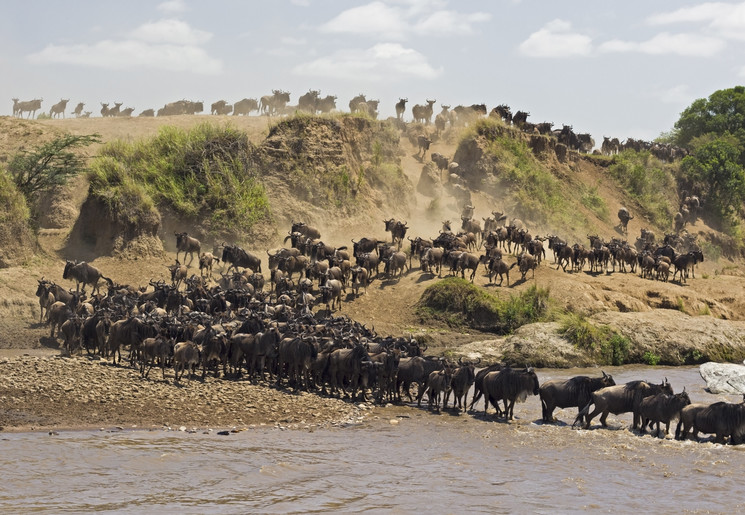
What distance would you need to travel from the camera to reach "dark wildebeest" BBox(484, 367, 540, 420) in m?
18.1

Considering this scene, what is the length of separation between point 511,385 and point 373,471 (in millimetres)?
4541

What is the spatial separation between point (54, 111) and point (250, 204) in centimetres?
2802

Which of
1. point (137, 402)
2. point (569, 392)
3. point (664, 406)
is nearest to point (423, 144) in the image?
point (569, 392)

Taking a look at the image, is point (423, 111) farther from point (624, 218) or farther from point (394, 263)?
point (394, 263)

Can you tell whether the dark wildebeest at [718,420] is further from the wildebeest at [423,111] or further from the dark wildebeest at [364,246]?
the wildebeest at [423,111]

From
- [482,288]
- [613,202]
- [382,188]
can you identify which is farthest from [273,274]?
[613,202]

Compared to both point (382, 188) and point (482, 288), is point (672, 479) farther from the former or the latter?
point (382, 188)

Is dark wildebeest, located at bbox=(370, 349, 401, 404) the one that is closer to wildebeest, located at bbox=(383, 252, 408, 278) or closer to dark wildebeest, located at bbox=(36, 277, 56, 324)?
dark wildebeest, located at bbox=(36, 277, 56, 324)

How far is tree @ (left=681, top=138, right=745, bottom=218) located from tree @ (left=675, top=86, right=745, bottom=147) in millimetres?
10275

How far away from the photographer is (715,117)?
7838 centimetres

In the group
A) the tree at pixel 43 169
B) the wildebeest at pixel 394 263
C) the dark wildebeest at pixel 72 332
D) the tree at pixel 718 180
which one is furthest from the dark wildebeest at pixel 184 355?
the tree at pixel 718 180

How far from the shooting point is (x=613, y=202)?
5781 centimetres

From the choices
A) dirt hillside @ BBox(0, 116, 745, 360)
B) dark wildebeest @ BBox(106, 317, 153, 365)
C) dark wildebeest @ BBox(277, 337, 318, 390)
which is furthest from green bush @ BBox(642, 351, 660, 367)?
dark wildebeest @ BBox(106, 317, 153, 365)

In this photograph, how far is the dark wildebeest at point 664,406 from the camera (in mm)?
16844
